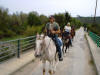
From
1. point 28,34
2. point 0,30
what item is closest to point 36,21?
point 0,30

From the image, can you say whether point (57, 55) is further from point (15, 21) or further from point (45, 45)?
point (15, 21)

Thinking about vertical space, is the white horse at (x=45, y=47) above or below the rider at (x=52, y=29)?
below

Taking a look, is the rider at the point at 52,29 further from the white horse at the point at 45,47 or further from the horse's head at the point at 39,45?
the horse's head at the point at 39,45

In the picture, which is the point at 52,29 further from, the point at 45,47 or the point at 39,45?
the point at 39,45

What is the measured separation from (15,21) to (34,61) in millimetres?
35706

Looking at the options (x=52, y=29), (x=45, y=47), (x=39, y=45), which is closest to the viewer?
(x=39, y=45)

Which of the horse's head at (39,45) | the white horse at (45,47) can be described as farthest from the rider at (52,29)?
the horse's head at (39,45)

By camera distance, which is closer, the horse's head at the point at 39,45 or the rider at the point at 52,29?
the horse's head at the point at 39,45

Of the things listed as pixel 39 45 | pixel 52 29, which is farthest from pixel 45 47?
pixel 52 29

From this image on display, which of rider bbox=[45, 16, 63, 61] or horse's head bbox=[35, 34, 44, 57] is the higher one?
rider bbox=[45, 16, 63, 61]

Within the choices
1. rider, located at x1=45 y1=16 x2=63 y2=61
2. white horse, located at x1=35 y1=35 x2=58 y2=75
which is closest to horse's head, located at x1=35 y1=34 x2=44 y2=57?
white horse, located at x1=35 y1=35 x2=58 y2=75

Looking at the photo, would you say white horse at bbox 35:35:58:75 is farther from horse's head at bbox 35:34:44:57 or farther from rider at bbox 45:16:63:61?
rider at bbox 45:16:63:61

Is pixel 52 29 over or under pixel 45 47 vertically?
over

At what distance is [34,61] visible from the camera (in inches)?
297
